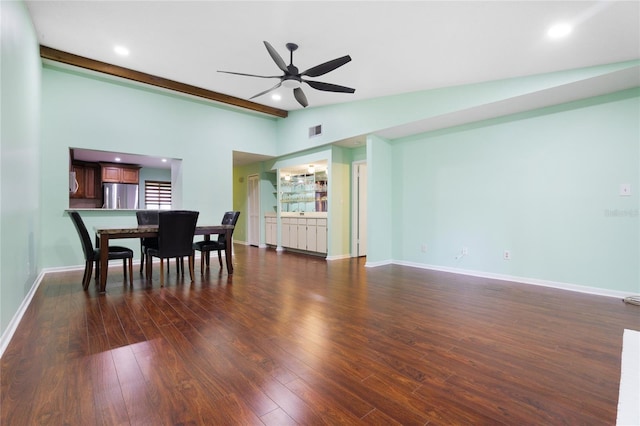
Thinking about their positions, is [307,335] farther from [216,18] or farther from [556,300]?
[216,18]

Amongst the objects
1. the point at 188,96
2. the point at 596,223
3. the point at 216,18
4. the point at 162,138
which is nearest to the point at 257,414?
the point at 216,18

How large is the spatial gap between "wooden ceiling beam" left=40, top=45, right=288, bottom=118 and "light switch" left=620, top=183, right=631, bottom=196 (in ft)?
20.0

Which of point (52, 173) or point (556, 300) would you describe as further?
A: point (52, 173)

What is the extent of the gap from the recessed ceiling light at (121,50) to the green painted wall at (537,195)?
476 cm

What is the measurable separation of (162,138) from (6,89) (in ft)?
12.0

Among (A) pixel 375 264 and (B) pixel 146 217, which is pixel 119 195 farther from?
(A) pixel 375 264

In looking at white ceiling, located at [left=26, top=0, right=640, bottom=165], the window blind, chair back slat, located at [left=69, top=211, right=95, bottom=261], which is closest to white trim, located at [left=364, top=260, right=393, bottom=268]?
white ceiling, located at [left=26, top=0, right=640, bottom=165]

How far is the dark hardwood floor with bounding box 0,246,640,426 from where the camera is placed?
1.41 meters

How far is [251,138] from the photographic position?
7.07 metres

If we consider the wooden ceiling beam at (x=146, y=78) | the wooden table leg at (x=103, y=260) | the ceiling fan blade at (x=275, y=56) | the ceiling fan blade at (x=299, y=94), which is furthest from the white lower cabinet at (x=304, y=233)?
the wooden table leg at (x=103, y=260)

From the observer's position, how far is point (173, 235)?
149 inches

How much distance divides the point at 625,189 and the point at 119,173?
10013 millimetres

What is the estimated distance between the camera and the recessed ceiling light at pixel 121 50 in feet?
13.7

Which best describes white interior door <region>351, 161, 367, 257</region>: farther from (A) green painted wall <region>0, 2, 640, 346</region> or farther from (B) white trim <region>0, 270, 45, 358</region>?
(B) white trim <region>0, 270, 45, 358</region>
